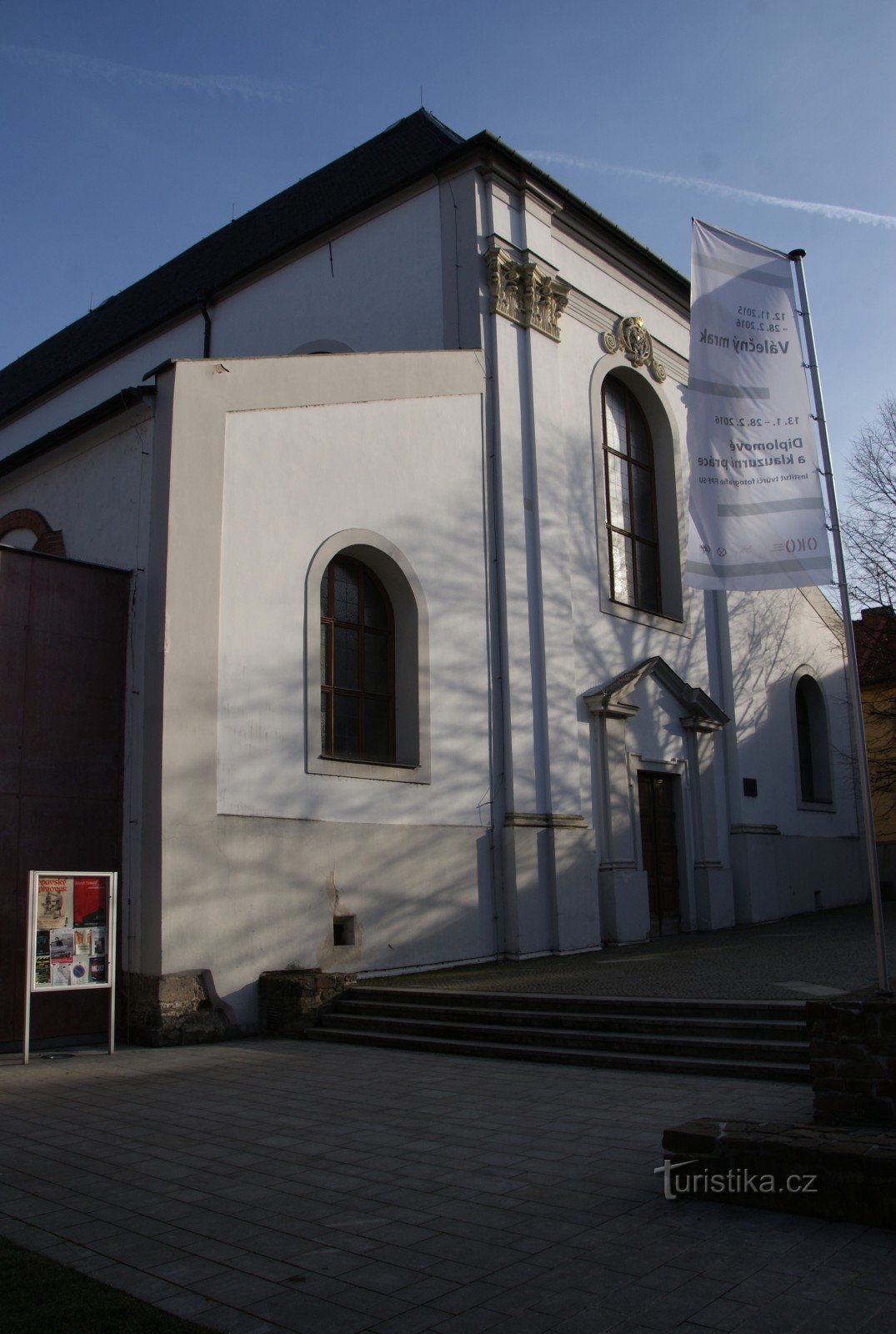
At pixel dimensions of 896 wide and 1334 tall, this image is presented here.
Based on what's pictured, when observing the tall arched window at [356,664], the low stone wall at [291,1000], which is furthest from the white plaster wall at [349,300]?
the low stone wall at [291,1000]

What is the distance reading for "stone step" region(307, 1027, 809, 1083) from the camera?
24.9 feet

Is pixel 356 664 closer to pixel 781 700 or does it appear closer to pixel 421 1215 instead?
pixel 421 1215

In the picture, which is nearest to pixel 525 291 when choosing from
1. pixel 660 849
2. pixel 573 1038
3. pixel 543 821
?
pixel 543 821

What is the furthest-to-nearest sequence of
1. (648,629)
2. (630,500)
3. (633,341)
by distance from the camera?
(630,500)
(633,341)
(648,629)

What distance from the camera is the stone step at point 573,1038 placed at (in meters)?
7.90

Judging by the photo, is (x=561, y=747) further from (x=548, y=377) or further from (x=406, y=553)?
(x=548, y=377)

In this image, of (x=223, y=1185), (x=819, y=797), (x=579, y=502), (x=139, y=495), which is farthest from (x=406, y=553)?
(x=819, y=797)

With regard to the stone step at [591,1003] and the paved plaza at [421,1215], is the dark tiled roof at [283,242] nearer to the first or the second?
the stone step at [591,1003]

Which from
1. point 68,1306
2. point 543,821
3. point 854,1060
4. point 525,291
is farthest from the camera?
point 525,291

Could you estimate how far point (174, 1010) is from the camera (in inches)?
397

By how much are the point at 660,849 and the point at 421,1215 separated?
13.8 meters

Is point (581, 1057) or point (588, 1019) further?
point (588, 1019)

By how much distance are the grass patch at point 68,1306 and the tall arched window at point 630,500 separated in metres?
15.1

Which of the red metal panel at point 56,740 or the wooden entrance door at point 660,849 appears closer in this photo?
the red metal panel at point 56,740
